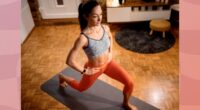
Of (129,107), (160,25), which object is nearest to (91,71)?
(129,107)

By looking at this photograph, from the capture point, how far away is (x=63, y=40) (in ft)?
11.4

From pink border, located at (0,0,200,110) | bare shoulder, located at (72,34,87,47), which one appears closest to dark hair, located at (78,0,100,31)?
bare shoulder, located at (72,34,87,47)

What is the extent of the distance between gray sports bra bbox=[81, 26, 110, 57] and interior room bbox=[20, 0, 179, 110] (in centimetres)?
78

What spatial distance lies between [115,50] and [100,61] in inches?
57.3

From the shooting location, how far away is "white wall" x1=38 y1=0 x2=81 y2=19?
3.89 meters

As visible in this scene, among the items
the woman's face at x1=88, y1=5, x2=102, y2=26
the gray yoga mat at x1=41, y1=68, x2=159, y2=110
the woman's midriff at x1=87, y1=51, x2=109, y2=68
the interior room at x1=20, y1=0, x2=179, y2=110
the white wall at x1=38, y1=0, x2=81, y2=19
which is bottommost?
A: the gray yoga mat at x1=41, y1=68, x2=159, y2=110

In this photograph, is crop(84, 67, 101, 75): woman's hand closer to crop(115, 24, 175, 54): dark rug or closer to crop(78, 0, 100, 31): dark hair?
crop(78, 0, 100, 31): dark hair

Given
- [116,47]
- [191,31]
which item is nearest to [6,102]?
[191,31]

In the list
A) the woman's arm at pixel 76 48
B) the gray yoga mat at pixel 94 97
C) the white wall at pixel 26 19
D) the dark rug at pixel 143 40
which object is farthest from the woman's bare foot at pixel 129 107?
the white wall at pixel 26 19

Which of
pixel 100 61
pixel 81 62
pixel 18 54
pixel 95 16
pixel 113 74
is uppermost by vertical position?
pixel 18 54

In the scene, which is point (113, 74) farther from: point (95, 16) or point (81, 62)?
point (81, 62)

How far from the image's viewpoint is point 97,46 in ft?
5.18

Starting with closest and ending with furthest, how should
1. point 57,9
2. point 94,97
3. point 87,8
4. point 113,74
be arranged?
point 87,8 < point 113,74 < point 94,97 < point 57,9

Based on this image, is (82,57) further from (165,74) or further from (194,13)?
(194,13)
